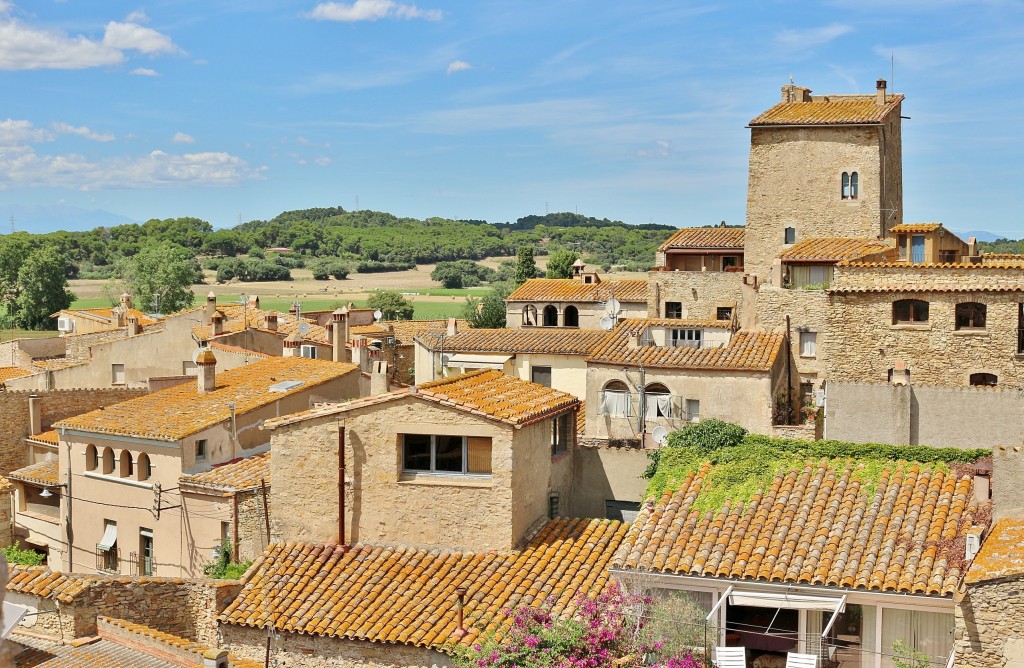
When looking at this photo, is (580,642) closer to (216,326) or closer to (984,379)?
(984,379)

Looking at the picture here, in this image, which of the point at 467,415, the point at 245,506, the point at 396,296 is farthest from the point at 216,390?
the point at 396,296

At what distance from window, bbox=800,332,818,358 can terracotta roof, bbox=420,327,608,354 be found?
647 cm

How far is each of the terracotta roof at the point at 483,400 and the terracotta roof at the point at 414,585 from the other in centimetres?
227

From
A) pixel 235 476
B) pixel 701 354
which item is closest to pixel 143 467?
pixel 235 476

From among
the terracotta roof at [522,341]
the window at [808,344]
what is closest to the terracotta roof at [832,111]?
the window at [808,344]

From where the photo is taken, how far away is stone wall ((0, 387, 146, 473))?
3344cm

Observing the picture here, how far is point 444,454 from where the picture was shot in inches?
778

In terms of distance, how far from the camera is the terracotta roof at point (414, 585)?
17.8 meters

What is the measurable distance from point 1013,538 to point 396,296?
274 feet

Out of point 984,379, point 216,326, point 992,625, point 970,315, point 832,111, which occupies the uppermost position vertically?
point 832,111

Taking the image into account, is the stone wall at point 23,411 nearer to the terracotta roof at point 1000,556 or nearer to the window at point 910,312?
the window at point 910,312

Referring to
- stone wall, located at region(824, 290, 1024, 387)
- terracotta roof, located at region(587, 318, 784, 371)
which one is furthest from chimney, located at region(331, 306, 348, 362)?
stone wall, located at region(824, 290, 1024, 387)

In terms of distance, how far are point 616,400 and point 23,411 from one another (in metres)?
18.1

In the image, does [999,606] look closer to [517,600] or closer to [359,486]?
[517,600]
